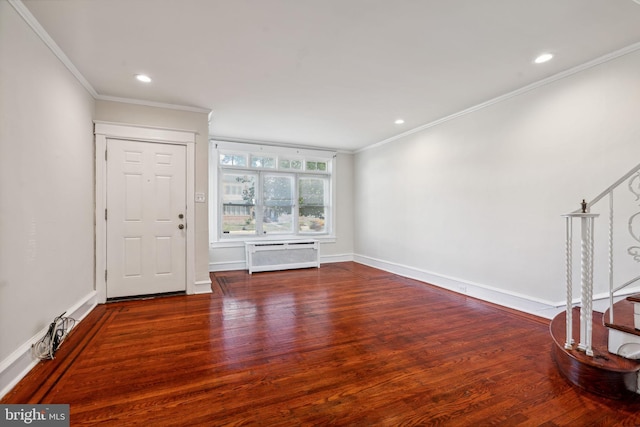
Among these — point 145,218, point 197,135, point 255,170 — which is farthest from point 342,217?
point 145,218

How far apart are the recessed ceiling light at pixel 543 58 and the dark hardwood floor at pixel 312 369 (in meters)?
2.63

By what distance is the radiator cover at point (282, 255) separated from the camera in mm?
5577

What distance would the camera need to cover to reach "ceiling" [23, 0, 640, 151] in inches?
82.7

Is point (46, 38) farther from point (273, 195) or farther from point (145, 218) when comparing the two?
point (273, 195)

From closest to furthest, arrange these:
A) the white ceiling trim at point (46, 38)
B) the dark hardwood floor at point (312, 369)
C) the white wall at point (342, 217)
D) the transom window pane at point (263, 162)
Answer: the dark hardwood floor at point (312, 369) < the white ceiling trim at point (46, 38) < the transom window pane at point (263, 162) < the white wall at point (342, 217)

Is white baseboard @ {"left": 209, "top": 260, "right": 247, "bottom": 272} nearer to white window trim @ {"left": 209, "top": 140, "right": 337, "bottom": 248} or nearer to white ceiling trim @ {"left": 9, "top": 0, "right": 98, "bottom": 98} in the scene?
white window trim @ {"left": 209, "top": 140, "right": 337, "bottom": 248}

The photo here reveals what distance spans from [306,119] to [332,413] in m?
3.91

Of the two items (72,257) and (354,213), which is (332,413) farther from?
(354,213)

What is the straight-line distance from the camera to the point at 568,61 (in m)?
2.81

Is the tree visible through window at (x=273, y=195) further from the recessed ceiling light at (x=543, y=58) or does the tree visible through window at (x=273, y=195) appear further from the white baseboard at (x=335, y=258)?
the recessed ceiling light at (x=543, y=58)

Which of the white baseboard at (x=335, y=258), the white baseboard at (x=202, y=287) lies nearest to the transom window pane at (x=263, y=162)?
the white baseboard at (x=335, y=258)

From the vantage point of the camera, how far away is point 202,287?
4.14 m

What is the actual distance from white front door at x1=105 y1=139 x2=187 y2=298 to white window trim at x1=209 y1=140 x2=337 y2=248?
153 centimetres

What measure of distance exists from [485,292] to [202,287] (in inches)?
153
